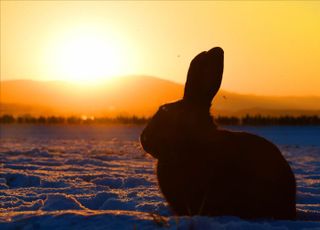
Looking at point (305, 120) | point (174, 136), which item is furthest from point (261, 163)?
A: point (305, 120)

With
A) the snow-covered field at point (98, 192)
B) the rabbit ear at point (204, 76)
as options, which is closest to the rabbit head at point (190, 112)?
the rabbit ear at point (204, 76)

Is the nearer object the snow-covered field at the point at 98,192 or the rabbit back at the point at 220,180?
the snow-covered field at the point at 98,192

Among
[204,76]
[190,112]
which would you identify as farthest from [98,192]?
[204,76]

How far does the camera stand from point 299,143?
52.0 ft

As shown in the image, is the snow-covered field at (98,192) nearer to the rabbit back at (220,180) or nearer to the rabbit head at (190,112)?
the rabbit back at (220,180)

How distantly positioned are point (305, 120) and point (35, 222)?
22.3m

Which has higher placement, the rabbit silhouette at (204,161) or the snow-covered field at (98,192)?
the rabbit silhouette at (204,161)

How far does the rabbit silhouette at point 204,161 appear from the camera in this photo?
384cm

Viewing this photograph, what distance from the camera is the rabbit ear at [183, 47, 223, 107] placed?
3908mm

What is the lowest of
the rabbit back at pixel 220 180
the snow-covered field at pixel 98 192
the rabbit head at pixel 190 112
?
the snow-covered field at pixel 98 192

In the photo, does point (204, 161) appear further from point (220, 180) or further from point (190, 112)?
point (190, 112)

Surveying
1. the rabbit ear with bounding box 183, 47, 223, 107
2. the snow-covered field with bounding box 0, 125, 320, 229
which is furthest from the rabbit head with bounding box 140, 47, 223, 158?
the snow-covered field with bounding box 0, 125, 320, 229

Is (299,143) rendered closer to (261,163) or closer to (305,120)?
(305,120)

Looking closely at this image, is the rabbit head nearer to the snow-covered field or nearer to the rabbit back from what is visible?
the rabbit back
